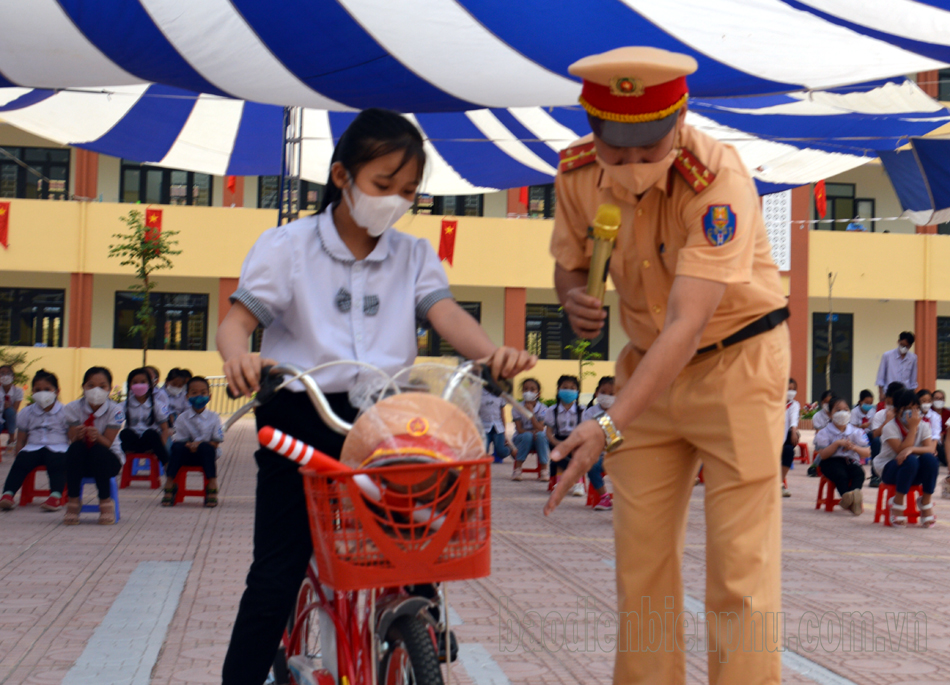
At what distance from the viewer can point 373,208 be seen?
8.41ft

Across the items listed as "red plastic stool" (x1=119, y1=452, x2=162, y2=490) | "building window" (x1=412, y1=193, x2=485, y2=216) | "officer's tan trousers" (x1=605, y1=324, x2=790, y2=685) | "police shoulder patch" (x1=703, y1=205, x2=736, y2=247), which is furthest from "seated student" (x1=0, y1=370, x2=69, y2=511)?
"building window" (x1=412, y1=193, x2=485, y2=216)

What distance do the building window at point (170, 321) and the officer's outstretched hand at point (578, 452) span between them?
22243 mm

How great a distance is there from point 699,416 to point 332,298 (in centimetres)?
100

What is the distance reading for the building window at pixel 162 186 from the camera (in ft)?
76.8

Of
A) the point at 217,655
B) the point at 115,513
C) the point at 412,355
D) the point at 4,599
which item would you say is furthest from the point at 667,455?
the point at 115,513

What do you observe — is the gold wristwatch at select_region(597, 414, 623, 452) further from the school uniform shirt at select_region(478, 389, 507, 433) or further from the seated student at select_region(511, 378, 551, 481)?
the school uniform shirt at select_region(478, 389, 507, 433)

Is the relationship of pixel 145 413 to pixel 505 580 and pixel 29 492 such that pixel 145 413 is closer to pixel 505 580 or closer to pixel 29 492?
pixel 29 492

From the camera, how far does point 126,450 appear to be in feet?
34.0

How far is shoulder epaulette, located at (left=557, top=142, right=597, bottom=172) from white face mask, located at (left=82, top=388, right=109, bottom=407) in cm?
617

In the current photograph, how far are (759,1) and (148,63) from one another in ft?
12.3

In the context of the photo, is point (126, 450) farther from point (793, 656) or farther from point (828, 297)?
point (828, 297)

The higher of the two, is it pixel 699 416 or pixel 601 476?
pixel 699 416

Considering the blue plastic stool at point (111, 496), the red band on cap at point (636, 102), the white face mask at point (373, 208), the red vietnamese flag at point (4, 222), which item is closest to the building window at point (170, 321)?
the red vietnamese flag at point (4, 222)

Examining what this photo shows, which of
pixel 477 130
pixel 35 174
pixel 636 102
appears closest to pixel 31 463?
pixel 477 130
